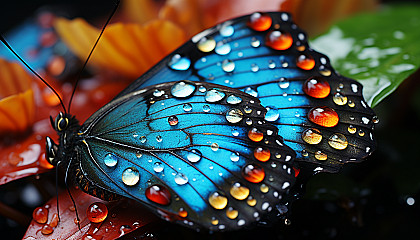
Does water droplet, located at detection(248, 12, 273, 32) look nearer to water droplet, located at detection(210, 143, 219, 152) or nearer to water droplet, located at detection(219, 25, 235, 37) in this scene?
water droplet, located at detection(219, 25, 235, 37)

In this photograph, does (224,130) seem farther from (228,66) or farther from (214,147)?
(228,66)

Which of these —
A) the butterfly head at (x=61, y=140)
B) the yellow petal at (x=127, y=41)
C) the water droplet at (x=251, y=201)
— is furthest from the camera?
the yellow petal at (x=127, y=41)

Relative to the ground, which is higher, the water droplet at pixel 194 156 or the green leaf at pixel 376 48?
the water droplet at pixel 194 156

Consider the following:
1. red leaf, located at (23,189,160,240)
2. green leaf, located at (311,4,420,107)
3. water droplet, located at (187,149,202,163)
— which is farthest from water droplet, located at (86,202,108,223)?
green leaf, located at (311,4,420,107)

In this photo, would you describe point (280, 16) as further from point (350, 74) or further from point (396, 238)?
point (396, 238)

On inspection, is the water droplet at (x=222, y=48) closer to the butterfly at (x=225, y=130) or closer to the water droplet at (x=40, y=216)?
the butterfly at (x=225, y=130)

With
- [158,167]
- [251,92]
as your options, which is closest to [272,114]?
[251,92]

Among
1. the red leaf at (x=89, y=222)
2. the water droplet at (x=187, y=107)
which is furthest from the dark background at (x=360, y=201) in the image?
the water droplet at (x=187, y=107)
